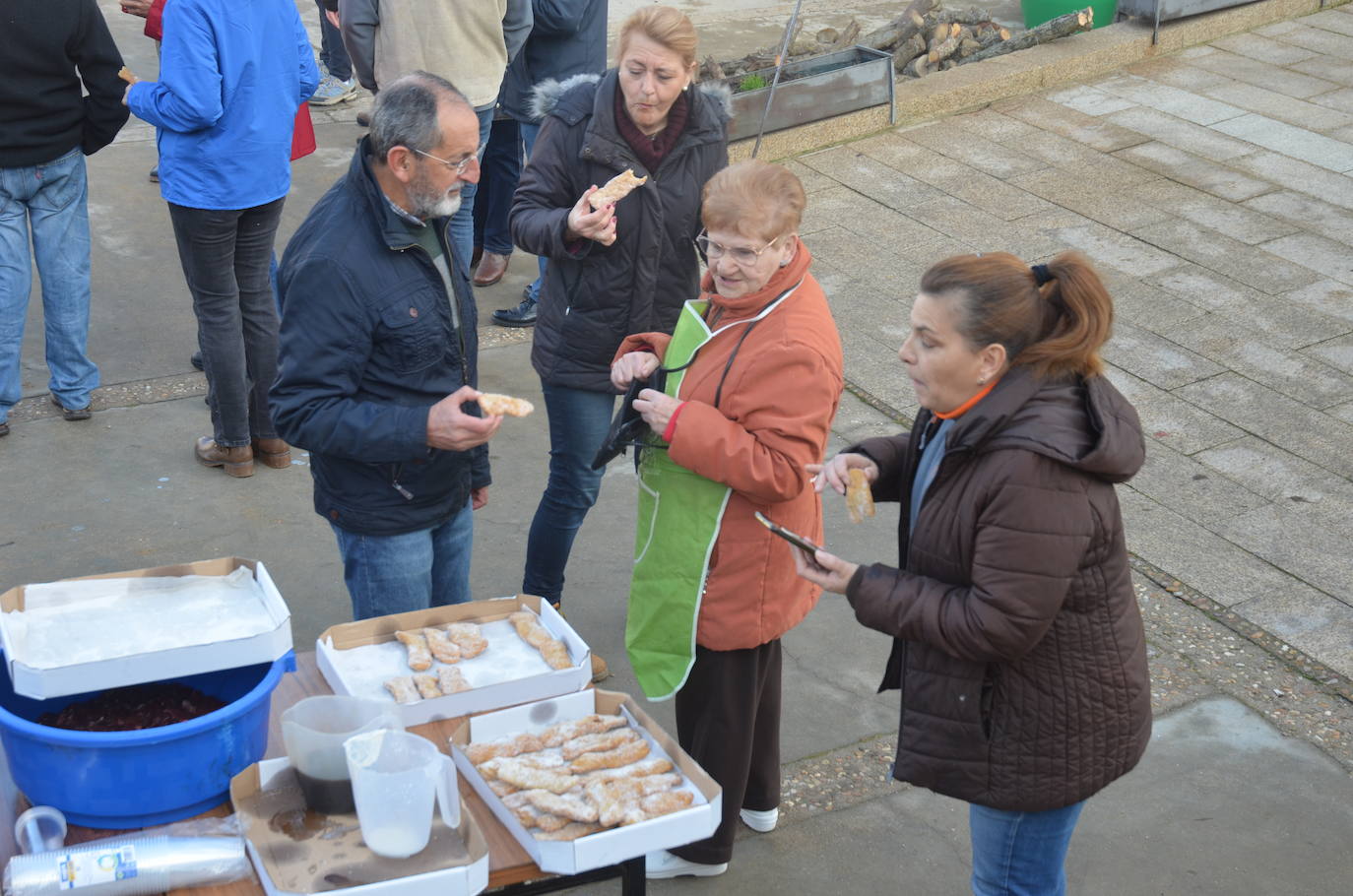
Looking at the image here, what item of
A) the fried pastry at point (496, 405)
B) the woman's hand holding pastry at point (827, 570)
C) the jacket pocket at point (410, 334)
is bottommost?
the woman's hand holding pastry at point (827, 570)

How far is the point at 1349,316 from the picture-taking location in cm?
689

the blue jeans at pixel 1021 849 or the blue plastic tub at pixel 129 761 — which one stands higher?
the blue plastic tub at pixel 129 761

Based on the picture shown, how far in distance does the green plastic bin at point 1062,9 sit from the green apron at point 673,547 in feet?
27.3

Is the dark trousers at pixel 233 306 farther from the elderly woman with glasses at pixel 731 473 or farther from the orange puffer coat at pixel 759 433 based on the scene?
the orange puffer coat at pixel 759 433

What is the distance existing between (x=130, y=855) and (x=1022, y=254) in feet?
20.5


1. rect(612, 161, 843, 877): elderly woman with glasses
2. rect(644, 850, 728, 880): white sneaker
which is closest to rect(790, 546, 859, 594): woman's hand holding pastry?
rect(612, 161, 843, 877): elderly woman with glasses

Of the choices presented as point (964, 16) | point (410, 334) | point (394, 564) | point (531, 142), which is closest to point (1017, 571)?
point (410, 334)

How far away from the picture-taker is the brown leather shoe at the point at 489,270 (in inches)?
287

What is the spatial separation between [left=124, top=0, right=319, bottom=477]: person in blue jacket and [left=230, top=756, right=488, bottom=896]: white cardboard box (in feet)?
10.3

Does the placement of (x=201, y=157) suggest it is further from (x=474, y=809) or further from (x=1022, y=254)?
(x=1022, y=254)

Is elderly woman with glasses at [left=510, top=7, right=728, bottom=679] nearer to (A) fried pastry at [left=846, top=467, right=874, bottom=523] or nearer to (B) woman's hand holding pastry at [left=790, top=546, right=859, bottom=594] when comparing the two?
(A) fried pastry at [left=846, top=467, right=874, bottom=523]

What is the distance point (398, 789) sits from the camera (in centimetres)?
229

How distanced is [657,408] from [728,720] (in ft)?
2.88

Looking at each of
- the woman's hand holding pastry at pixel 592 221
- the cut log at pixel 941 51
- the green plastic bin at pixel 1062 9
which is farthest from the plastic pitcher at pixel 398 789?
the green plastic bin at pixel 1062 9
